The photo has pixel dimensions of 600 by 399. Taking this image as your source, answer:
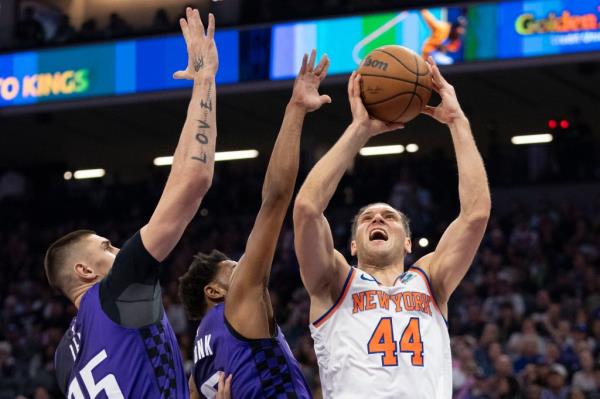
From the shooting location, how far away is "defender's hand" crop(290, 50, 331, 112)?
462 cm

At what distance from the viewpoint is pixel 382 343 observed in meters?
4.57

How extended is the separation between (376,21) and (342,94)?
3.21 meters

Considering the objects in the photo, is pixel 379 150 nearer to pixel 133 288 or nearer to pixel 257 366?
pixel 257 366

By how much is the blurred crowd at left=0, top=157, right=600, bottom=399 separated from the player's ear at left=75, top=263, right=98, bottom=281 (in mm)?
6730

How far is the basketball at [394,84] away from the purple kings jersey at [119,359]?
1483 mm

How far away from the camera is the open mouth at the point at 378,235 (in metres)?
4.96

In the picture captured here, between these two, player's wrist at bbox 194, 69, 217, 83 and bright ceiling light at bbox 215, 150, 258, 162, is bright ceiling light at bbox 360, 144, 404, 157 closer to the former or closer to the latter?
bright ceiling light at bbox 215, 150, 258, 162

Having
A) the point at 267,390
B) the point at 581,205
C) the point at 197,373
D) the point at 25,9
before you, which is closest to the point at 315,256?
the point at 267,390

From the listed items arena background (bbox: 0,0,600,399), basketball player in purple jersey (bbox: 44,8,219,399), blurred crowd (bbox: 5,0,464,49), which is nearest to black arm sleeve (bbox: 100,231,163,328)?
basketball player in purple jersey (bbox: 44,8,219,399)

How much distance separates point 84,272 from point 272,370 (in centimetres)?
94

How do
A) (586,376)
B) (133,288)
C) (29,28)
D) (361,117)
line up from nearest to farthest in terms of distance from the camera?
(133,288), (361,117), (586,376), (29,28)

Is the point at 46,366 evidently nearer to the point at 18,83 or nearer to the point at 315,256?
the point at 18,83

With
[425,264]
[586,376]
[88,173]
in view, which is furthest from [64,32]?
[425,264]

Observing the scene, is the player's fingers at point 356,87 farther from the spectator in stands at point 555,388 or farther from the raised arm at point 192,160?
the spectator in stands at point 555,388
